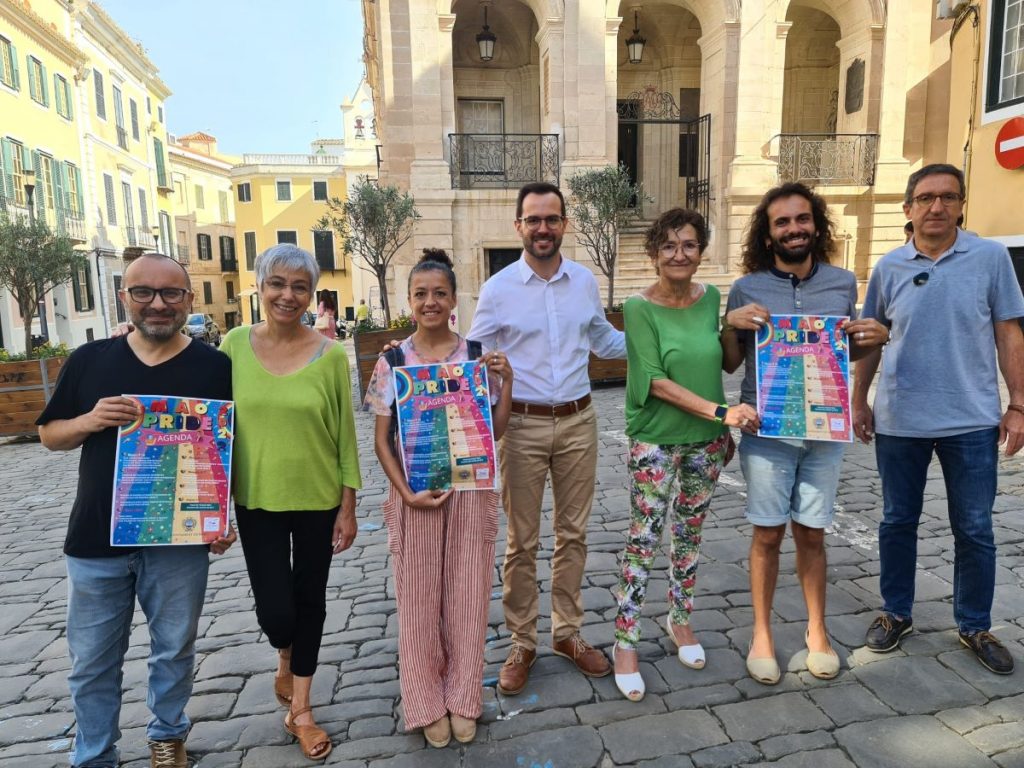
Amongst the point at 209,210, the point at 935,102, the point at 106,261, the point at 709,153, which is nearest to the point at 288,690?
the point at 709,153

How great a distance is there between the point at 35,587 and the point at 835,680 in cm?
542

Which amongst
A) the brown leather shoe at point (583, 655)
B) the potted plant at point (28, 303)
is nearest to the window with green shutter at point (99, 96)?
the potted plant at point (28, 303)

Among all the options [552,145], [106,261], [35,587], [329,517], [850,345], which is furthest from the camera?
[106,261]

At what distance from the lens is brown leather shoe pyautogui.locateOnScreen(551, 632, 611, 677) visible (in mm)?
3420

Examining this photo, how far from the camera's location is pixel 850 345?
3.18m

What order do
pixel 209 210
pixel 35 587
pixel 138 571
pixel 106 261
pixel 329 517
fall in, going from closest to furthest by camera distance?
pixel 138 571 → pixel 329 517 → pixel 35 587 → pixel 106 261 → pixel 209 210

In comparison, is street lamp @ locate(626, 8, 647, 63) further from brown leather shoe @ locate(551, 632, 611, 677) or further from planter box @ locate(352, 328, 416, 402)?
brown leather shoe @ locate(551, 632, 611, 677)

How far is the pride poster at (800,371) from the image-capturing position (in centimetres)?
305

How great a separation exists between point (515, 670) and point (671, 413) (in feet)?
4.88

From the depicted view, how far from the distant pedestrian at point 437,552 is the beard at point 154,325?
81 cm

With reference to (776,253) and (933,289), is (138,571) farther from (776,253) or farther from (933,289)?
(933,289)

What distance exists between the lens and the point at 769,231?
3.21m

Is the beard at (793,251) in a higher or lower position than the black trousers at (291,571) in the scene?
higher

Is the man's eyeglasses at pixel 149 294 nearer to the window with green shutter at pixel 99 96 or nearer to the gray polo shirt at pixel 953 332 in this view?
the gray polo shirt at pixel 953 332
